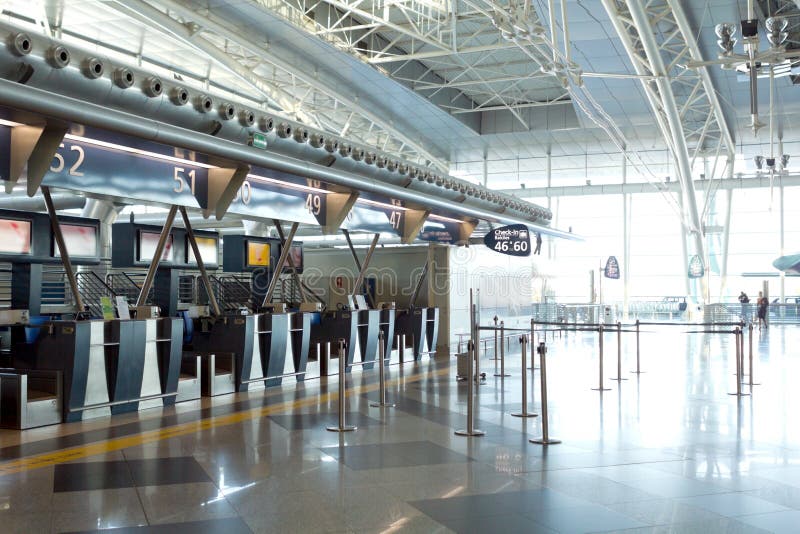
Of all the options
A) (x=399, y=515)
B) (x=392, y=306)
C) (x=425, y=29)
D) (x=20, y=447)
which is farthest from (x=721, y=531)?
(x=425, y=29)

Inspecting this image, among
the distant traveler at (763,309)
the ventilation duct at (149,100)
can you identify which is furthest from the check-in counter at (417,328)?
the distant traveler at (763,309)

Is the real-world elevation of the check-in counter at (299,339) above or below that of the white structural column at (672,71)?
below

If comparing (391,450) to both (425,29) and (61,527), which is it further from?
(425,29)

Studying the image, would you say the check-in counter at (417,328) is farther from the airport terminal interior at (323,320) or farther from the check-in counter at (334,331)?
the check-in counter at (334,331)

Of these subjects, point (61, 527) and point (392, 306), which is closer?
point (61, 527)

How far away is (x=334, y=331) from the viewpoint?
46.9ft

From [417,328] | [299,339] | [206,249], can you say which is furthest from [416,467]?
[417,328]

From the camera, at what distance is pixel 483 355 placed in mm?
17844

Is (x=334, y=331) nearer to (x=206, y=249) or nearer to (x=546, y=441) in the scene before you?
(x=206, y=249)

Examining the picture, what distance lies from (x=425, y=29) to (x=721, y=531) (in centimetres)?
1939

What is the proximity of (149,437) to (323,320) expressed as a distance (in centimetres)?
704

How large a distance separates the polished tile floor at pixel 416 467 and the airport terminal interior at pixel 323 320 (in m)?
0.04

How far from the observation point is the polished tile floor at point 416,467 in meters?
4.78

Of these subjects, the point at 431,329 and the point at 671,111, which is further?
the point at 671,111
